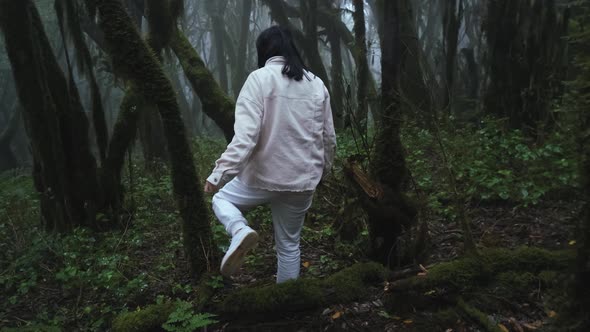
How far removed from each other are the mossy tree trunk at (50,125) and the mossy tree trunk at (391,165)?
452 centimetres

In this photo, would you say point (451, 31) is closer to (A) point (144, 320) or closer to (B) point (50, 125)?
(B) point (50, 125)

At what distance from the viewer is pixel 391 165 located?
3.63m

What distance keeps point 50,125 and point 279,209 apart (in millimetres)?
4074

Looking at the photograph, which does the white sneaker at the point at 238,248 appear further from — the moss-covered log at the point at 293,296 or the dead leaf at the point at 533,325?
the dead leaf at the point at 533,325

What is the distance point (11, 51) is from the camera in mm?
5602

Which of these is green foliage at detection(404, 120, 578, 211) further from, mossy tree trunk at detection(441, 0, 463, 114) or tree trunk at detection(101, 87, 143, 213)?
mossy tree trunk at detection(441, 0, 463, 114)

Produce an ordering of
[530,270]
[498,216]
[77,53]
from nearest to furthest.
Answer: [530,270] → [498,216] → [77,53]

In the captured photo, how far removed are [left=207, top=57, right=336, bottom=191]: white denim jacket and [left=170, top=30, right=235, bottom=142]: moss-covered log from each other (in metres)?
3.44

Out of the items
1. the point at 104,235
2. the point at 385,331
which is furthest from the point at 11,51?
the point at 385,331

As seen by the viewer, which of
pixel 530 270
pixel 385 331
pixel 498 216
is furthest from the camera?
pixel 498 216

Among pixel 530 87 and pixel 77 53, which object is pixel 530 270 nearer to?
pixel 530 87

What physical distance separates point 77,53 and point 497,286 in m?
7.18

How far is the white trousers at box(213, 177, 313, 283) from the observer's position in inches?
129

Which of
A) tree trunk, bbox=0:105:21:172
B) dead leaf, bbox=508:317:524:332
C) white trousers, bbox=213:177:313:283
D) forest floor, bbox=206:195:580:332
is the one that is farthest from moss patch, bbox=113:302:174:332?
tree trunk, bbox=0:105:21:172
